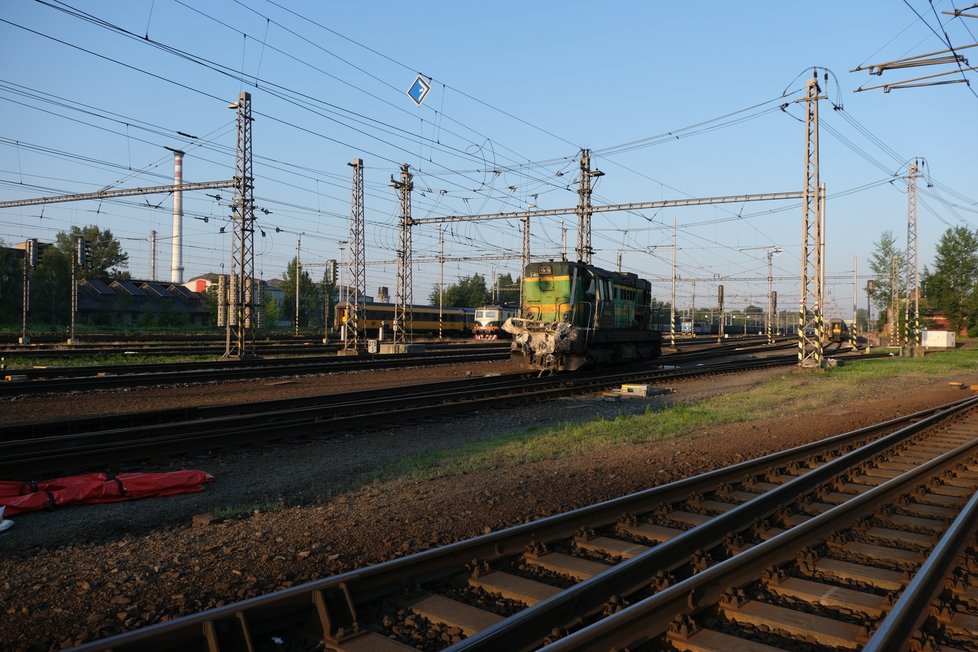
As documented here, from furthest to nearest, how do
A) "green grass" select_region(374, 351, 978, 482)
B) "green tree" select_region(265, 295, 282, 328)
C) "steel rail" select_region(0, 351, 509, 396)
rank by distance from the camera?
1. "green tree" select_region(265, 295, 282, 328)
2. "steel rail" select_region(0, 351, 509, 396)
3. "green grass" select_region(374, 351, 978, 482)

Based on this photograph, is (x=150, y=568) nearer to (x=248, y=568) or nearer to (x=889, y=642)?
(x=248, y=568)

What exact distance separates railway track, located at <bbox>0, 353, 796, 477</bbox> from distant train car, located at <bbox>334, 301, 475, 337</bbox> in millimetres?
31804

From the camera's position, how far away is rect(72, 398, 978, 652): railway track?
3.83m

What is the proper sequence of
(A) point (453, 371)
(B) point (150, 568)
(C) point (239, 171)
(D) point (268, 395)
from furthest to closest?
1. (C) point (239, 171)
2. (A) point (453, 371)
3. (D) point (268, 395)
4. (B) point (150, 568)

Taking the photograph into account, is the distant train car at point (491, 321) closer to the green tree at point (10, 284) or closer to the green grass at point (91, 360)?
the green grass at point (91, 360)

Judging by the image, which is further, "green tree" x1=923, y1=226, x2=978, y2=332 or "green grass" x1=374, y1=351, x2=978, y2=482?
"green tree" x1=923, y1=226, x2=978, y2=332

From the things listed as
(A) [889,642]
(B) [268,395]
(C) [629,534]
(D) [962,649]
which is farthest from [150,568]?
(B) [268,395]

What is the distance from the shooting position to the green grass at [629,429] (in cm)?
903

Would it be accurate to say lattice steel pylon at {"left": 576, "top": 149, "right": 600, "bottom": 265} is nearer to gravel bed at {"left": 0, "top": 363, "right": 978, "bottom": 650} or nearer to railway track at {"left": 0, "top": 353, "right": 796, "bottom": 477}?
railway track at {"left": 0, "top": 353, "right": 796, "bottom": 477}

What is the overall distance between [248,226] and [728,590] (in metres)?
24.6

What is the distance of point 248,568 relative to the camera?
506cm

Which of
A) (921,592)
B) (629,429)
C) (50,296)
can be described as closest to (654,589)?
(921,592)

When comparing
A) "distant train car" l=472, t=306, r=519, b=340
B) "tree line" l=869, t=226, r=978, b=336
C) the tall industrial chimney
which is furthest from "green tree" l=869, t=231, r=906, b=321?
the tall industrial chimney

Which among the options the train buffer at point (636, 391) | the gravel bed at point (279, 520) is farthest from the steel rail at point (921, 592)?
the train buffer at point (636, 391)
